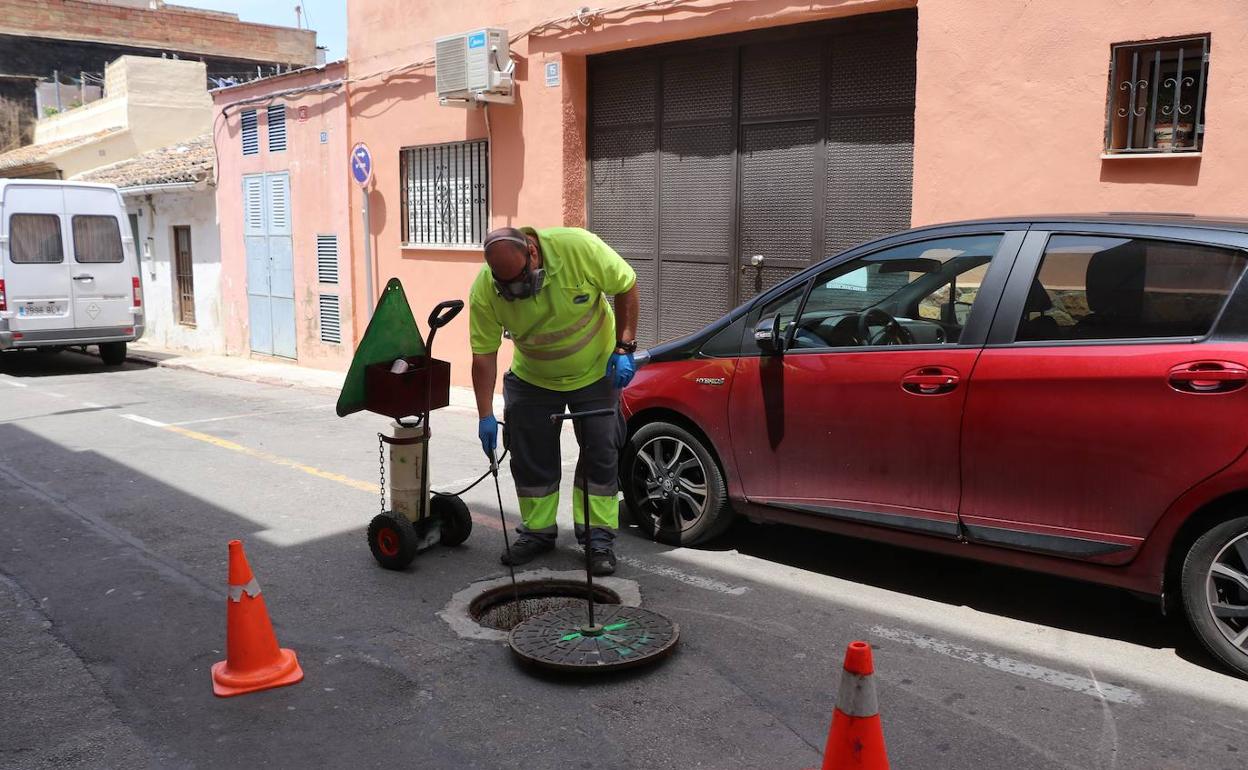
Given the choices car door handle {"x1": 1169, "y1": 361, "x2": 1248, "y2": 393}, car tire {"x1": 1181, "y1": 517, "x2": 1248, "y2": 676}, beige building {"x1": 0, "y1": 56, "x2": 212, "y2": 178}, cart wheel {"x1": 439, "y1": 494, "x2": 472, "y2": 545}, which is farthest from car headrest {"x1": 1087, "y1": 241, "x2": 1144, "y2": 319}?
beige building {"x1": 0, "y1": 56, "x2": 212, "y2": 178}

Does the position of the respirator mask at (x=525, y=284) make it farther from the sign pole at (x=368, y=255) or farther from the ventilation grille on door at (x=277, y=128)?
the ventilation grille on door at (x=277, y=128)

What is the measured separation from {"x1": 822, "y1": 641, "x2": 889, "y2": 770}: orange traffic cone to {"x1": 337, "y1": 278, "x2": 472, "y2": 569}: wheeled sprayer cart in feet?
9.78

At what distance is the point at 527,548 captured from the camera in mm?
5445

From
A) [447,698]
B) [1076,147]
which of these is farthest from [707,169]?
[447,698]

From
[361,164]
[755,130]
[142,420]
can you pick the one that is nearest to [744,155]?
[755,130]

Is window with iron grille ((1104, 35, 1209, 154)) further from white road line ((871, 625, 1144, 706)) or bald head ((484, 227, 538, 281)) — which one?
bald head ((484, 227, 538, 281))

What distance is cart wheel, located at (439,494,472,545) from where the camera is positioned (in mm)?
5613

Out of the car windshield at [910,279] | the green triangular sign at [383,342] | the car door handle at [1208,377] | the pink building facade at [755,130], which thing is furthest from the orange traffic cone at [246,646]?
the pink building facade at [755,130]

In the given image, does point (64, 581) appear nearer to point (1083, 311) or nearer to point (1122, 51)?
point (1083, 311)

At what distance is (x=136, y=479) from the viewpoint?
24.7 feet

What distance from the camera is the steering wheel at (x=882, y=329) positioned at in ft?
15.3

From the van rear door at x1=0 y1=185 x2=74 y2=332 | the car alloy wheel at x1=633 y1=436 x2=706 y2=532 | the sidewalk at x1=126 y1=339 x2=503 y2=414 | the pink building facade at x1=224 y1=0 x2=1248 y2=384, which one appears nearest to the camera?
the car alloy wheel at x1=633 y1=436 x2=706 y2=532

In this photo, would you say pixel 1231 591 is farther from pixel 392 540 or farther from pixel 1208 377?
pixel 392 540

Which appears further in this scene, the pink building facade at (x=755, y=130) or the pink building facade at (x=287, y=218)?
the pink building facade at (x=287, y=218)
